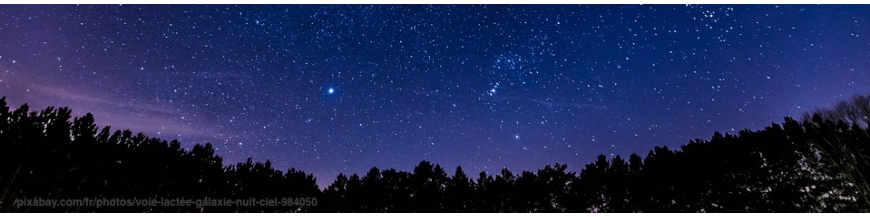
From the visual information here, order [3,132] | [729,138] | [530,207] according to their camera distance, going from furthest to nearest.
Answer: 1. [530,207]
2. [729,138]
3. [3,132]

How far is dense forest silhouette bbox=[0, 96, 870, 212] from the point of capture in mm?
9758

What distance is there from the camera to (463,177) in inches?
651

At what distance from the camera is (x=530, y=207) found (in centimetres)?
1523

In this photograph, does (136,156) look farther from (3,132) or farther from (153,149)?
(3,132)

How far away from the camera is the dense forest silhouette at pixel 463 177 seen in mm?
9758

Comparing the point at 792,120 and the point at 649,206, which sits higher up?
the point at 792,120

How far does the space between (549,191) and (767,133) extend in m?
7.37

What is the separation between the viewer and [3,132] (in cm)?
1020

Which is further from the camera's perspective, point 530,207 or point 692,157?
point 530,207

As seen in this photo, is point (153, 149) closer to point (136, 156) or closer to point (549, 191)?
point (136, 156)
